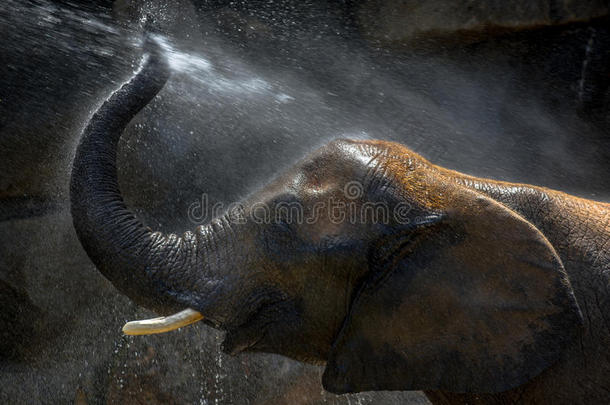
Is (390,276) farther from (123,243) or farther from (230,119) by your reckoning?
(230,119)

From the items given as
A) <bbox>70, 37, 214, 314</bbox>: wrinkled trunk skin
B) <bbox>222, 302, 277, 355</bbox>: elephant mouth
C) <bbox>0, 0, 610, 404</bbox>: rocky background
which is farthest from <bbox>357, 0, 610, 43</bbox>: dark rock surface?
<bbox>222, 302, 277, 355</bbox>: elephant mouth

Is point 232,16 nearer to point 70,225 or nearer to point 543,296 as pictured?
point 70,225

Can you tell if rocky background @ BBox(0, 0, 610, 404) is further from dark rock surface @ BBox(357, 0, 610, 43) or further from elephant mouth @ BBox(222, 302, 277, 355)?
elephant mouth @ BBox(222, 302, 277, 355)

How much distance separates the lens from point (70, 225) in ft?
12.3

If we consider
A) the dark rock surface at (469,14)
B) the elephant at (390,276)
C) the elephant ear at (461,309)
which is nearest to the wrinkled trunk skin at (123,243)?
the elephant at (390,276)

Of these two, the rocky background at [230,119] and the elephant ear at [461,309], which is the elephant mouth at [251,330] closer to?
the elephant ear at [461,309]

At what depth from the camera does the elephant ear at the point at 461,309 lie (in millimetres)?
1560

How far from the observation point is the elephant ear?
156cm

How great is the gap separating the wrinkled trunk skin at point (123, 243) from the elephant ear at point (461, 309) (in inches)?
19.3

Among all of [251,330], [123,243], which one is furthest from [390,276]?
[123,243]

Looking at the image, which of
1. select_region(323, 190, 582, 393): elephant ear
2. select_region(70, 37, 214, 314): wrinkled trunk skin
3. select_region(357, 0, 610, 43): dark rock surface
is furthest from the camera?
select_region(357, 0, 610, 43): dark rock surface

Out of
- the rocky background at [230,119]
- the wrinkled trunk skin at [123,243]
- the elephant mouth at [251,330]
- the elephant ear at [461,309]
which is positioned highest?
the elephant ear at [461,309]

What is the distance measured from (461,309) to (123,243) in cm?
98

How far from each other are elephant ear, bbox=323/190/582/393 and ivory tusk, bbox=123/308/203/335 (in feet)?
1.41
